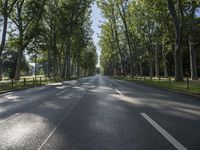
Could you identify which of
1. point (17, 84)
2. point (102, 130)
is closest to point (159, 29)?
point (17, 84)

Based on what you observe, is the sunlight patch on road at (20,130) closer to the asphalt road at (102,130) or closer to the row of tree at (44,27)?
the asphalt road at (102,130)

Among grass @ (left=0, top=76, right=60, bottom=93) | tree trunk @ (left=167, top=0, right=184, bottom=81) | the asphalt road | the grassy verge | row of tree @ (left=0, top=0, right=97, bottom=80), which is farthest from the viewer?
row of tree @ (left=0, top=0, right=97, bottom=80)

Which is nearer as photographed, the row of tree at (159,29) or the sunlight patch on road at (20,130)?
the sunlight patch on road at (20,130)

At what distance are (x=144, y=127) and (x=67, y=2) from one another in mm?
51536

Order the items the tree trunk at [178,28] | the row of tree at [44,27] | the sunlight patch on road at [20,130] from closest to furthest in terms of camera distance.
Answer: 1. the sunlight patch on road at [20,130]
2. the tree trunk at [178,28]
3. the row of tree at [44,27]

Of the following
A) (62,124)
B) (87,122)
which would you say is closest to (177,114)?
(87,122)

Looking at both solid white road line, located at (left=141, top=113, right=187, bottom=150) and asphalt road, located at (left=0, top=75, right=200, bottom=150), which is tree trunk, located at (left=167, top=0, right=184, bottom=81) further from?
solid white road line, located at (left=141, top=113, right=187, bottom=150)

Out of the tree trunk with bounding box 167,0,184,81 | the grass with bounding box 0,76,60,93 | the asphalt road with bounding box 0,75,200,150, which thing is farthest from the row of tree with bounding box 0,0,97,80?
the asphalt road with bounding box 0,75,200,150

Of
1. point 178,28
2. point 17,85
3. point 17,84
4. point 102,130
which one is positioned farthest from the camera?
point 17,84

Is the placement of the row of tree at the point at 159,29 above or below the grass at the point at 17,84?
above

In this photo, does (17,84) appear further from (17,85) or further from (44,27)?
(44,27)

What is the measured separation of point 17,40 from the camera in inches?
A: 1614

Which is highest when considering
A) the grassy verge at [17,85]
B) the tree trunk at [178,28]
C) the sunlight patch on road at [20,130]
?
the tree trunk at [178,28]

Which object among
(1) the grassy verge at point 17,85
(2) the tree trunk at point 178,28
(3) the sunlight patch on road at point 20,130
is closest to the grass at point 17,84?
(1) the grassy verge at point 17,85
